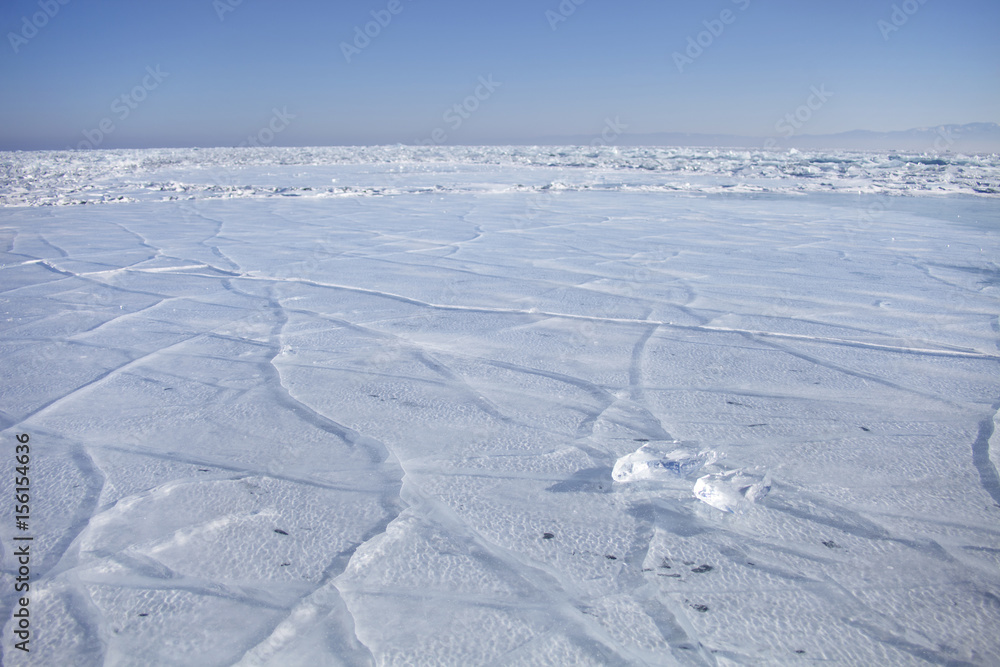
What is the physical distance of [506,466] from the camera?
7.33 ft

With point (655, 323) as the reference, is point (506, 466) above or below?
below

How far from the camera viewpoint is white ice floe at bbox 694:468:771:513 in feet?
6.51

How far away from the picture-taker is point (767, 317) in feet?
13.4

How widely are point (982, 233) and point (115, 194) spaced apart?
1593 centimetres

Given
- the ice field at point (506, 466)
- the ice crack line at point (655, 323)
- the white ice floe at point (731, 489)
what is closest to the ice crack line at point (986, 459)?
the ice field at point (506, 466)

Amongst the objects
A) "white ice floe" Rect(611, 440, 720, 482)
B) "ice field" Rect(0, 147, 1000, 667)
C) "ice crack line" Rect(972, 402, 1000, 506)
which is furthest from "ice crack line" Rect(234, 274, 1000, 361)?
Result: "white ice floe" Rect(611, 440, 720, 482)

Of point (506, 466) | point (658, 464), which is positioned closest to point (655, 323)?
point (658, 464)

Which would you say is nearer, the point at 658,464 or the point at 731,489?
the point at 731,489

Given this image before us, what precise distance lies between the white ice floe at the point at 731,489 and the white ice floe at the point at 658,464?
75 millimetres

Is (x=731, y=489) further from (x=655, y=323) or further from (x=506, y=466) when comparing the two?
(x=655, y=323)

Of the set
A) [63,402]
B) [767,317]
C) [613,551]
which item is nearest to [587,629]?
[613,551]

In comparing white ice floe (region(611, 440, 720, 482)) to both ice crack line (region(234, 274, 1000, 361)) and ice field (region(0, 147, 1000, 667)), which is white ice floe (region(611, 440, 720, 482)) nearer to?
ice field (region(0, 147, 1000, 667))

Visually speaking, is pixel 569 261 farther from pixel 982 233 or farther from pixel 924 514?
pixel 982 233

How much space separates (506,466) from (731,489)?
76 cm
